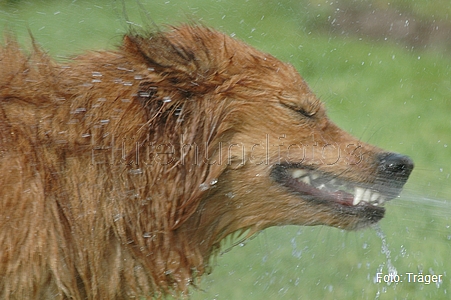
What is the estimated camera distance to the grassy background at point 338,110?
4.66 metres

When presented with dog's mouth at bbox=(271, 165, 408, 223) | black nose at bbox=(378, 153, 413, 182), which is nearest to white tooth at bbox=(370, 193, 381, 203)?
dog's mouth at bbox=(271, 165, 408, 223)

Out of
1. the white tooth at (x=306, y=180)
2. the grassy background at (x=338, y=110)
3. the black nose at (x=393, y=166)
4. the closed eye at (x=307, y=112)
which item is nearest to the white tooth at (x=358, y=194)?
the black nose at (x=393, y=166)

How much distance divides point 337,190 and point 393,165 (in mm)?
315

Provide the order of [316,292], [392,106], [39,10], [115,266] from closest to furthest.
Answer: [115,266]
[316,292]
[392,106]
[39,10]

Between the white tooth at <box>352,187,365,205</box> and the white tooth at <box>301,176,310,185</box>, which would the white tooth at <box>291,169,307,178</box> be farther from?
the white tooth at <box>352,187,365,205</box>

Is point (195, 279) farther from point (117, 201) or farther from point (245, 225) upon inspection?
point (117, 201)

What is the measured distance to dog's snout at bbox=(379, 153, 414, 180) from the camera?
121 inches

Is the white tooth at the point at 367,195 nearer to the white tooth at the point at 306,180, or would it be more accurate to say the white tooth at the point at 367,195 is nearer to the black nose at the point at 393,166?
the black nose at the point at 393,166

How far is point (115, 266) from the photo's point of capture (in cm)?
277

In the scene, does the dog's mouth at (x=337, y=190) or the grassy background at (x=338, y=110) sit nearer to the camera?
the dog's mouth at (x=337, y=190)

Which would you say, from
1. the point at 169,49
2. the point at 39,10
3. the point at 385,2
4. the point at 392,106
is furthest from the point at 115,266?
the point at 385,2

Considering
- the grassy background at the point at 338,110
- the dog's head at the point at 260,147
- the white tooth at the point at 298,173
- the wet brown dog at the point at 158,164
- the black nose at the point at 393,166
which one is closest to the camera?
the wet brown dog at the point at 158,164

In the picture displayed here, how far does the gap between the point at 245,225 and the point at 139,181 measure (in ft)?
2.07

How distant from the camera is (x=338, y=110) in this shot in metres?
8.12
